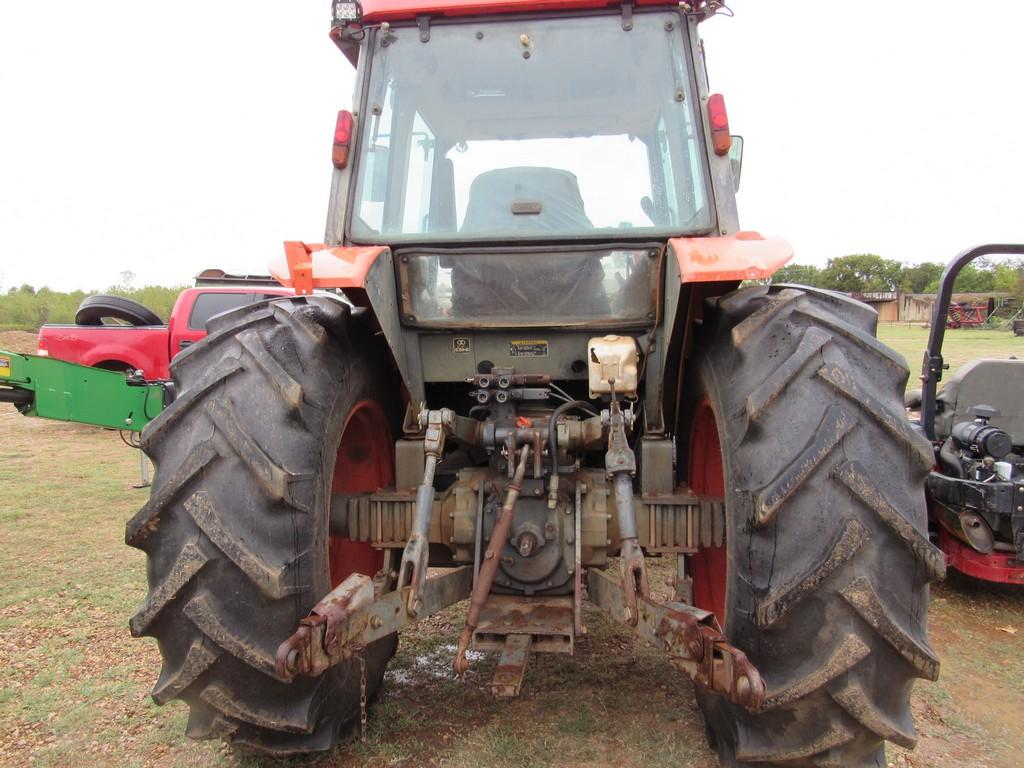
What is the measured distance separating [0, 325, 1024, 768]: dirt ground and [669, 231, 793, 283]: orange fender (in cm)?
161

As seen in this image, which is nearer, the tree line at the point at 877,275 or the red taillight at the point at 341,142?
the red taillight at the point at 341,142

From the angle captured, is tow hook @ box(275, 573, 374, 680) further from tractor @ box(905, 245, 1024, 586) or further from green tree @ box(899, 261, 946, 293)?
green tree @ box(899, 261, 946, 293)

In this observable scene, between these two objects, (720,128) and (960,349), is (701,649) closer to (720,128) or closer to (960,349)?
(720,128)

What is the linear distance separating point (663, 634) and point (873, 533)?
577mm

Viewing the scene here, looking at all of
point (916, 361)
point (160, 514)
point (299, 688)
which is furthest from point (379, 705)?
point (916, 361)

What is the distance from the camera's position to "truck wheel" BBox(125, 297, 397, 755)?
207 centimetres

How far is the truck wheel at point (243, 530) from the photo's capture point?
6.78 ft

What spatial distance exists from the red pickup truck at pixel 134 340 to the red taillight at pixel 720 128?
8947 millimetres

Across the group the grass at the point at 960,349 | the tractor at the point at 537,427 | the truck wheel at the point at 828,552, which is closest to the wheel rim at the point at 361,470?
the tractor at the point at 537,427

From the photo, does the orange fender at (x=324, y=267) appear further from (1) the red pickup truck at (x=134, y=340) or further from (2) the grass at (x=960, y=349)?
(2) the grass at (x=960, y=349)

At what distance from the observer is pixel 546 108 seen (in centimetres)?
300

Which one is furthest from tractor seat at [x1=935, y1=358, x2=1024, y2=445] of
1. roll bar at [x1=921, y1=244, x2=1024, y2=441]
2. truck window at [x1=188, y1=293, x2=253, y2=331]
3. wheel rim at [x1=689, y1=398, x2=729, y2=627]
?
truck window at [x1=188, y1=293, x2=253, y2=331]

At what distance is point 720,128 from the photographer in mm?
2803

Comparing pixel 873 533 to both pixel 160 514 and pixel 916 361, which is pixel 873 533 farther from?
pixel 916 361
